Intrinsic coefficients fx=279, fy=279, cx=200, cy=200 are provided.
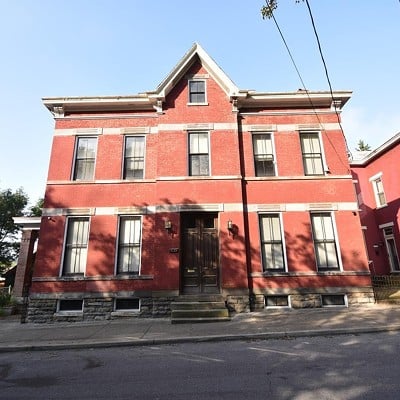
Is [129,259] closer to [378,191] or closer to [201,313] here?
[201,313]

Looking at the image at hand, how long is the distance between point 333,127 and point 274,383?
35.8 feet

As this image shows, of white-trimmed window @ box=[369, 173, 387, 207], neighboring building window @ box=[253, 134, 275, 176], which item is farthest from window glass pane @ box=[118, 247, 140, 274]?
white-trimmed window @ box=[369, 173, 387, 207]

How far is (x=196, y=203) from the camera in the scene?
1111cm

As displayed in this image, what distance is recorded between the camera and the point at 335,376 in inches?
182

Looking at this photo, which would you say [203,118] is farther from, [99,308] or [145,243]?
[99,308]

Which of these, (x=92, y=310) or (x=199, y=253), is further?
(x=199, y=253)

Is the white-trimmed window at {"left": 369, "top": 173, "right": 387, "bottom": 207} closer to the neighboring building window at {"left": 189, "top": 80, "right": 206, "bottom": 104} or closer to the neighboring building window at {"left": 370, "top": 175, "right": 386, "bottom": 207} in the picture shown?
the neighboring building window at {"left": 370, "top": 175, "right": 386, "bottom": 207}

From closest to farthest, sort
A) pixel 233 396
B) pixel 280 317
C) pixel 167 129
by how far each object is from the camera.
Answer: pixel 233 396
pixel 280 317
pixel 167 129

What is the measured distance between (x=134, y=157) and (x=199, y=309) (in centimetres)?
677

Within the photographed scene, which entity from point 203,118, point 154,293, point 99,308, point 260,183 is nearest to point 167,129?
point 203,118

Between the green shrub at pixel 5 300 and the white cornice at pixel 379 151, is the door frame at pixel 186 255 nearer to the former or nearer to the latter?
the green shrub at pixel 5 300

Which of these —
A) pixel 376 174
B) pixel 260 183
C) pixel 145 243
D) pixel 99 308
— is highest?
pixel 376 174

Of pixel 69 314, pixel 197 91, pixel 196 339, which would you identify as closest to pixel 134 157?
pixel 197 91

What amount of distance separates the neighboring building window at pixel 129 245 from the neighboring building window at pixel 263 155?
5.56 meters
